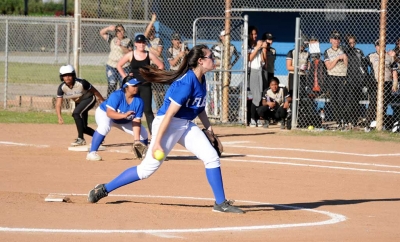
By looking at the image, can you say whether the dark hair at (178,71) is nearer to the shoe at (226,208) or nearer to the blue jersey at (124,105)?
the shoe at (226,208)

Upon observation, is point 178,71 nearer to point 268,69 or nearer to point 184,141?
point 184,141

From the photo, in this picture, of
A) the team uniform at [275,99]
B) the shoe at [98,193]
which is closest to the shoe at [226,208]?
the shoe at [98,193]

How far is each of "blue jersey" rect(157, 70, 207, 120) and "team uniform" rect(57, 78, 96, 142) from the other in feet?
17.7

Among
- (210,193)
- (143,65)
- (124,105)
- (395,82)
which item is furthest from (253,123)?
(210,193)

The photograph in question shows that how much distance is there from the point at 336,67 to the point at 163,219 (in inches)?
395

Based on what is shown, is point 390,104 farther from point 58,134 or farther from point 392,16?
point 58,134

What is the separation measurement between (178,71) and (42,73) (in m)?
23.4

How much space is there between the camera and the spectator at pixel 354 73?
Result: 16.9 meters

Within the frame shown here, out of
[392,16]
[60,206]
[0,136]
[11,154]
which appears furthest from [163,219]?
[392,16]

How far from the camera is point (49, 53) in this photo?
3506cm

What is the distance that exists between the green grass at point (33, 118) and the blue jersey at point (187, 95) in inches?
389

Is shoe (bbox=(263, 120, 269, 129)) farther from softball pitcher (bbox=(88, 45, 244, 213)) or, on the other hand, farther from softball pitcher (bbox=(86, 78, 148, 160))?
softball pitcher (bbox=(88, 45, 244, 213))

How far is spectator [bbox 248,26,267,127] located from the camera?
17641 mm

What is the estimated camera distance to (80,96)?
13.5 m
